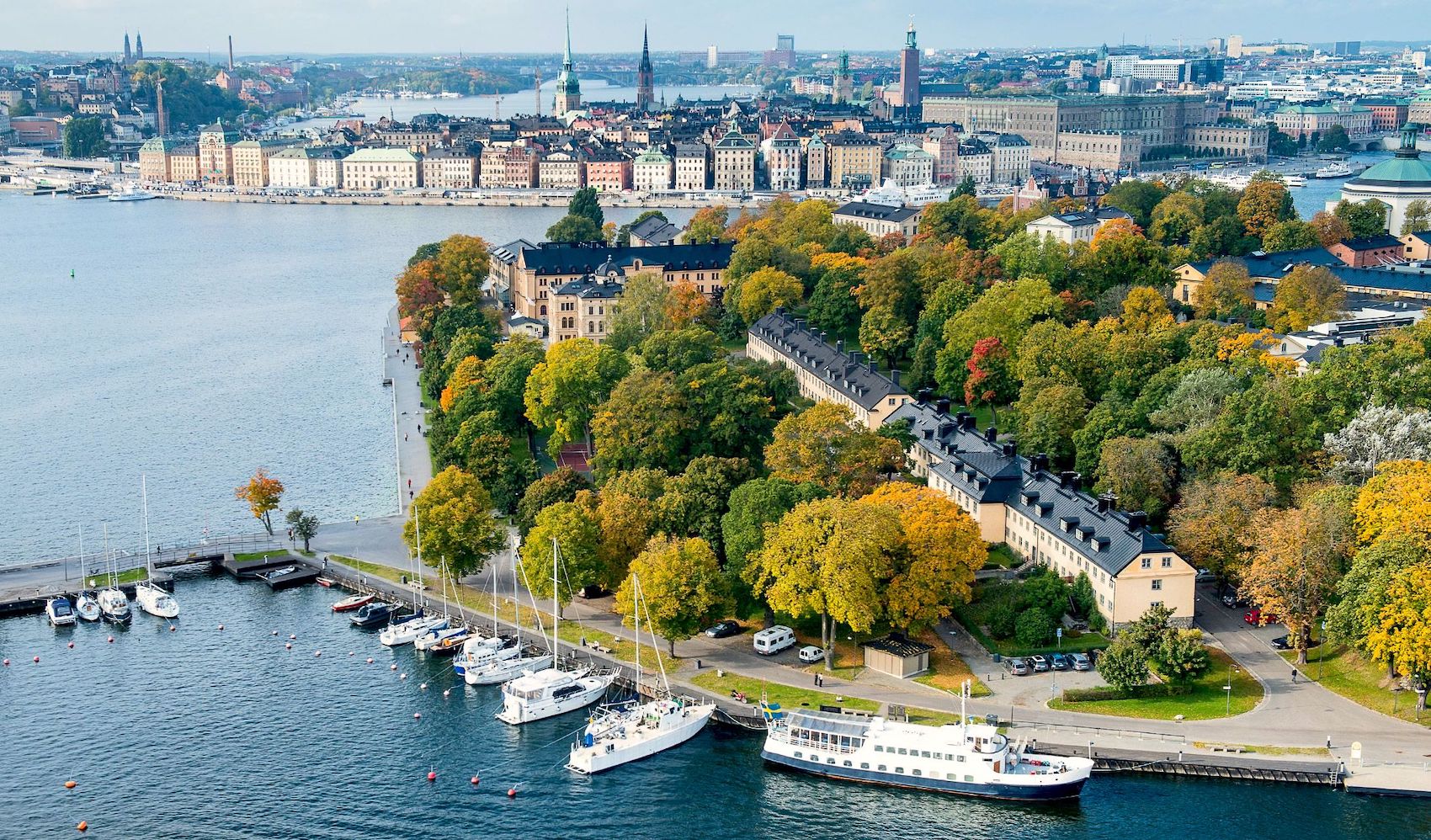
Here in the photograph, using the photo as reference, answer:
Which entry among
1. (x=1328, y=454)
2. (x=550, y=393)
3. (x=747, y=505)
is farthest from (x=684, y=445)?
(x=1328, y=454)

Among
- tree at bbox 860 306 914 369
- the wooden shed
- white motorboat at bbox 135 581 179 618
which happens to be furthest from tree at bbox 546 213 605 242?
the wooden shed

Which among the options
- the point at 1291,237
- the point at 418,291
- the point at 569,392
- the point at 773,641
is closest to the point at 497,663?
the point at 773,641

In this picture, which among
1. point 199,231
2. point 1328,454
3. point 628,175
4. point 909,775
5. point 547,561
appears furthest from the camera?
point 628,175

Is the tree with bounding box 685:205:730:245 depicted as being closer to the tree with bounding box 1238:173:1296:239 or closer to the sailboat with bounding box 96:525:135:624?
the tree with bounding box 1238:173:1296:239

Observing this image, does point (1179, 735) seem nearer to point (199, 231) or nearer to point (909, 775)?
point (909, 775)

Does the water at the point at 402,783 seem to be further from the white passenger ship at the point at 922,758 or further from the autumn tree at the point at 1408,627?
the autumn tree at the point at 1408,627

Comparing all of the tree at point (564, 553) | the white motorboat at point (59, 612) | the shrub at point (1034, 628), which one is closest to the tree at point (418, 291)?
the white motorboat at point (59, 612)

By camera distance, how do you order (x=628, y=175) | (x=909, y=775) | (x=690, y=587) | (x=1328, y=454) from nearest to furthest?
(x=909, y=775)
(x=690, y=587)
(x=1328, y=454)
(x=628, y=175)

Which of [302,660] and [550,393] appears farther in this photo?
[550,393]
